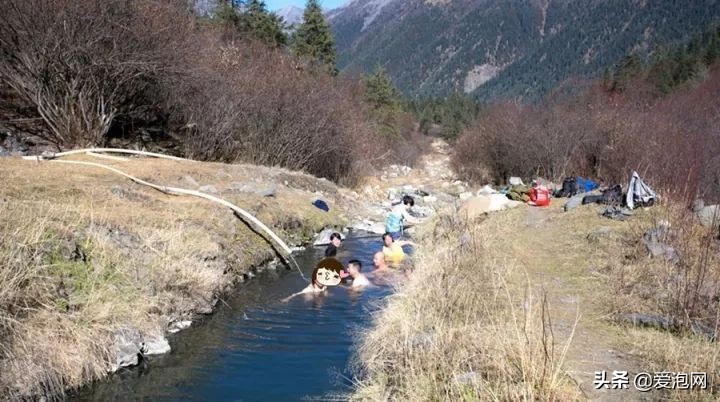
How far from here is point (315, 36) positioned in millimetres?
50125

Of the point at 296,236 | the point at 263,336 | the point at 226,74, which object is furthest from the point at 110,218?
the point at 226,74

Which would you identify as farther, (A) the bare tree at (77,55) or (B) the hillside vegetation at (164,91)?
(B) the hillside vegetation at (164,91)

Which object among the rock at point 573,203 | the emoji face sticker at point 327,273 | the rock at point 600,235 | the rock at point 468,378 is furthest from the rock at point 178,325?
the rock at point 573,203

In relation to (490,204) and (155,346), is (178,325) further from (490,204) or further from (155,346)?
(490,204)

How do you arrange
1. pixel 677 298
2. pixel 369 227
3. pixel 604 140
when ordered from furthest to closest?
pixel 604 140 < pixel 369 227 < pixel 677 298

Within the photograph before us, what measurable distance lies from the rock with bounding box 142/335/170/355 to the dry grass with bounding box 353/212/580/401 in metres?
2.80

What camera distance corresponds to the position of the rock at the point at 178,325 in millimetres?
9454

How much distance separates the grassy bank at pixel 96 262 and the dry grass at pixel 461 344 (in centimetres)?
342

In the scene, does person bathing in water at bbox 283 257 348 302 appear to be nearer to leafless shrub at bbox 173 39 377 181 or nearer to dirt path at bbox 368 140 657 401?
dirt path at bbox 368 140 657 401

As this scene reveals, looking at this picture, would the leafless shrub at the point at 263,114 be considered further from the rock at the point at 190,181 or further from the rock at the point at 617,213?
the rock at the point at 617,213

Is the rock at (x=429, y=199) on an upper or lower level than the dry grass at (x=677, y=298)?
lower

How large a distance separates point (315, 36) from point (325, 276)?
132 feet

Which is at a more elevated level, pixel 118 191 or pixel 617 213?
pixel 118 191

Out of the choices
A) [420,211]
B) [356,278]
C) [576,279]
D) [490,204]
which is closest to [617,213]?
[576,279]
